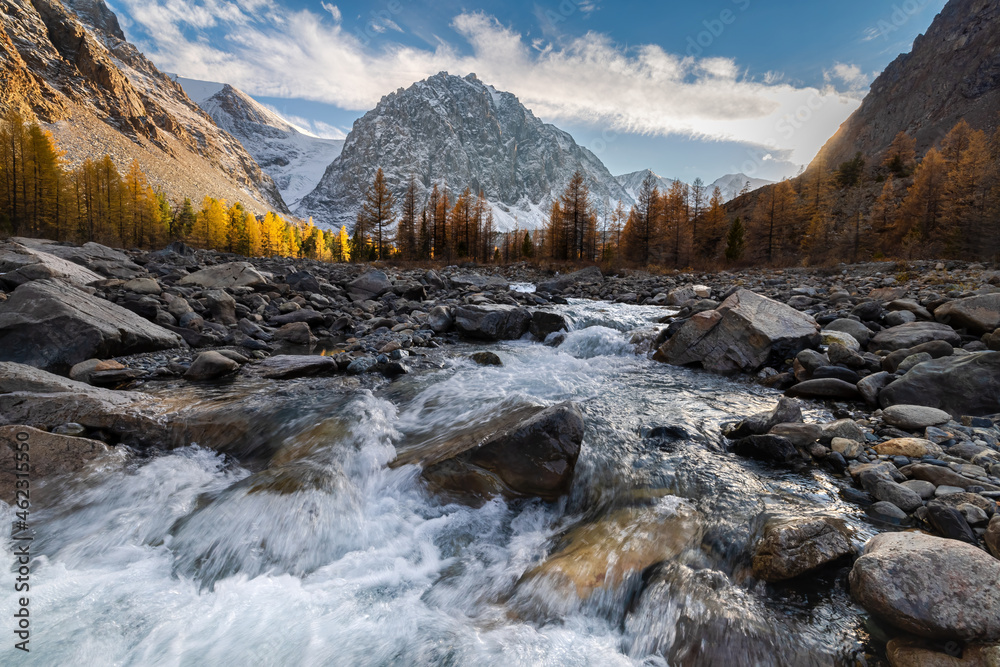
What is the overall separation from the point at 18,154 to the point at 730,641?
67.0m

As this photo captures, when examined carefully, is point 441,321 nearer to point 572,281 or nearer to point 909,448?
point 909,448

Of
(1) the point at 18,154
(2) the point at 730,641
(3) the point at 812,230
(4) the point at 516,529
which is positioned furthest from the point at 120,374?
(1) the point at 18,154

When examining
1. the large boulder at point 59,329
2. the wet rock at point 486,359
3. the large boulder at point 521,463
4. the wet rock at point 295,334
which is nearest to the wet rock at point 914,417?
the large boulder at point 521,463

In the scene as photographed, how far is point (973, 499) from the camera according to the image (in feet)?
9.43

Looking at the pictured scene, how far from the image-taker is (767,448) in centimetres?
430

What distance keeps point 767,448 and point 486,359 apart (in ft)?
17.6

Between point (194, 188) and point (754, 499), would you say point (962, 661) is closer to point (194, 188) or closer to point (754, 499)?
point (754, 499)

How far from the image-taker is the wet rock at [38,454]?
3576 mm

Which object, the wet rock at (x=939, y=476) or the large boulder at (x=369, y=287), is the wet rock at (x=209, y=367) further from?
the wet rock at (x=939, y=476)

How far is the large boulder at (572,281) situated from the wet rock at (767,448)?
16115 millimetres

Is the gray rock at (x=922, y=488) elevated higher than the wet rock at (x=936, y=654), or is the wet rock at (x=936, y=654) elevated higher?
the gray rock at (x=922, y=488)

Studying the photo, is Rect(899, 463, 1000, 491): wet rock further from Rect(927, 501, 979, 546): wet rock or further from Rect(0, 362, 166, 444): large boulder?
Rect(0, 362, 166, 444): large boulder

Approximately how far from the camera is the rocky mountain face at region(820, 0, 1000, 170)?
210ft

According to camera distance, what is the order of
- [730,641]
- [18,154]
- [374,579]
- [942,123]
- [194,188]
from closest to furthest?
[730,641]
[374,579]
[18,154]
[942,123]
[194,188]
